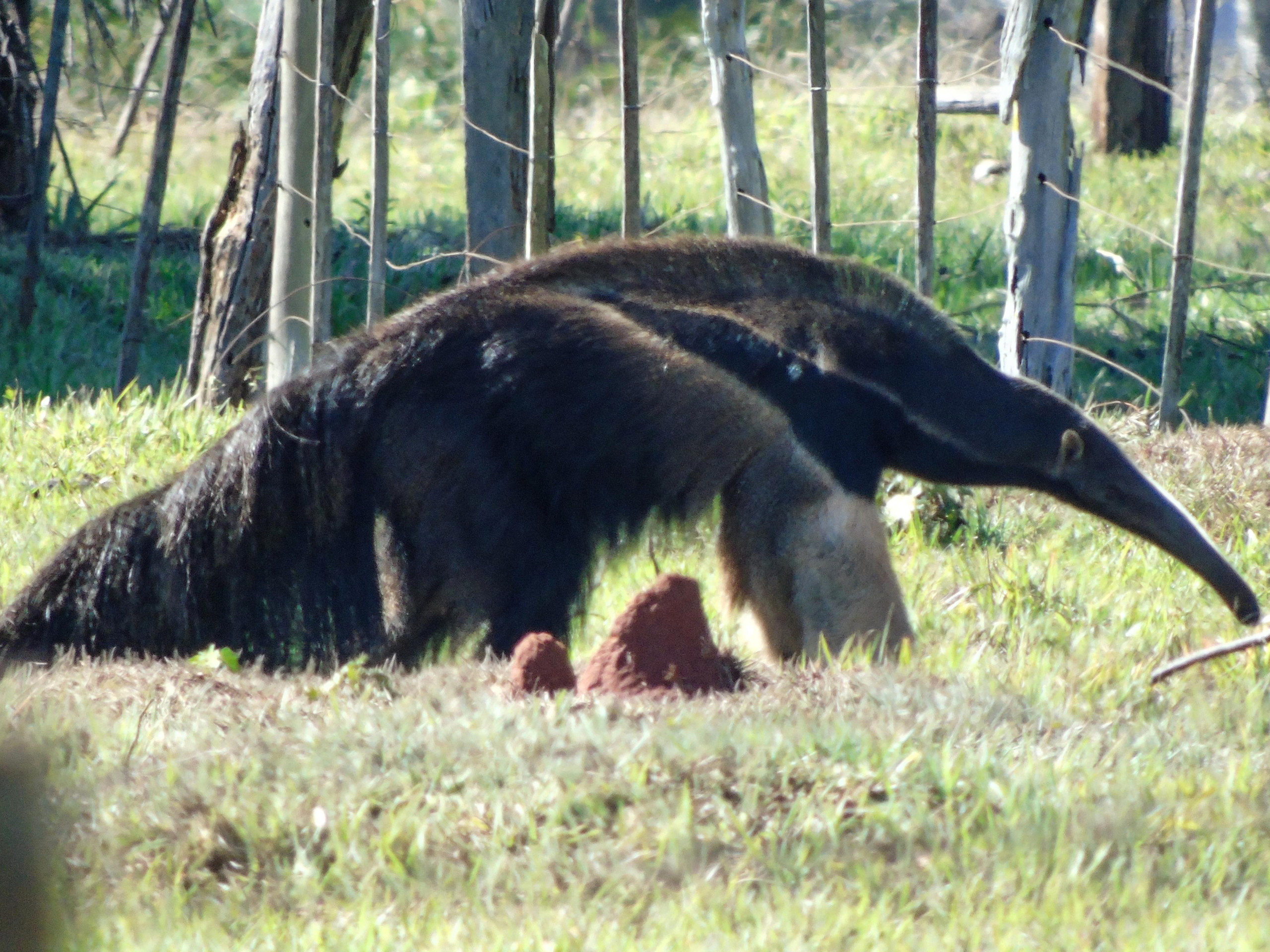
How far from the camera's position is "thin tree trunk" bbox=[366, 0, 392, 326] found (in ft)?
20.3

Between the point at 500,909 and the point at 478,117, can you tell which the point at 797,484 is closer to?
the point at 500,909

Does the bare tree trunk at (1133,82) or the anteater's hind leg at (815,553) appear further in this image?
the bare tree trunk at (1133,82)

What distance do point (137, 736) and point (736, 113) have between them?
14.1 feet

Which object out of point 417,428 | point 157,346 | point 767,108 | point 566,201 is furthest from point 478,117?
point 767,108

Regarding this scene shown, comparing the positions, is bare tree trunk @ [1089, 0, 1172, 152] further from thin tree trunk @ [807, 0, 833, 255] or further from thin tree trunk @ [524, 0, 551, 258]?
thin tree trunk @ [524, 0, 551, 258]

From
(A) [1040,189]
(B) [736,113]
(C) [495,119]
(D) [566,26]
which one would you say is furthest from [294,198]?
(D) [566,26]

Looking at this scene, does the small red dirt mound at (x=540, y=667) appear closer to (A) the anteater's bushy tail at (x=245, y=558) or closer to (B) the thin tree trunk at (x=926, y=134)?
(A) the anteater's bushy tail at (x=245, y=558)

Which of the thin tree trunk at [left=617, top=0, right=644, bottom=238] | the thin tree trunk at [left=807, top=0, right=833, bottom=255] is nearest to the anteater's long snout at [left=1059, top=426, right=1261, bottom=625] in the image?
the thin tree trunk at [left=807, top=0, right=833, bottom=255]

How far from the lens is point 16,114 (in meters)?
12.3

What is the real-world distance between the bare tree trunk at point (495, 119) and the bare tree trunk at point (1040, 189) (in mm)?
2191

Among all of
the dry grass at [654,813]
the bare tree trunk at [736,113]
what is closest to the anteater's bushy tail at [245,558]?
the dry grass at [654,813]

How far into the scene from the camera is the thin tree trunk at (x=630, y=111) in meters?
5.95

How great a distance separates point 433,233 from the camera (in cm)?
1323

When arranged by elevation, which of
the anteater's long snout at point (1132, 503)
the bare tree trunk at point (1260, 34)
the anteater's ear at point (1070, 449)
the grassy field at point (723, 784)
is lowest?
the grassy field at point (723, 784)
